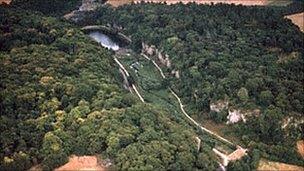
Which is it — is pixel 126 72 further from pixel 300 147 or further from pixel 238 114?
pixel 300 147

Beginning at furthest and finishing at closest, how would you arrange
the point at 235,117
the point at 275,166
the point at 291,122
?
the point at 235,117, the point at 291,122, the point at 275,166

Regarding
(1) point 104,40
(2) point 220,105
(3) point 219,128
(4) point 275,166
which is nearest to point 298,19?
(1) point 104,40

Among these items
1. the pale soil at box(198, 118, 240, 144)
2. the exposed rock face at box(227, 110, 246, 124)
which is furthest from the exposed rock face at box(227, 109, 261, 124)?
the pale soil at box(198, 118, 240, 144)

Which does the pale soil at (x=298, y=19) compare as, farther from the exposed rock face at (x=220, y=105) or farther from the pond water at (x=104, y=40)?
the exposed rock face at (x=220, y=105)

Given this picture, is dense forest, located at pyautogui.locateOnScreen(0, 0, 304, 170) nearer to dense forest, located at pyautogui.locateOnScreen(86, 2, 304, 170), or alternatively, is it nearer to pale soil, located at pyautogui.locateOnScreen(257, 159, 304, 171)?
dense forest, located at pyautogui.locateOnScreen(86, 2, 304, 170)

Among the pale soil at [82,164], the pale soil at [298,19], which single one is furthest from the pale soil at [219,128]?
the pale soil at [298,19]

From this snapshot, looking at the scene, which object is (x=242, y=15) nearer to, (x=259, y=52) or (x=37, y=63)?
(x=259, y=52)

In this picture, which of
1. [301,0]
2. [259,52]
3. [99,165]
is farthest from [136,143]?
[301,0]
